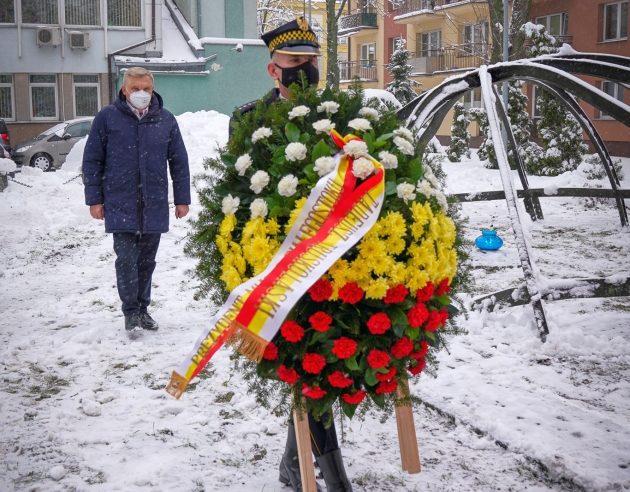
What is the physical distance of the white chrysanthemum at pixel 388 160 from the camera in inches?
106

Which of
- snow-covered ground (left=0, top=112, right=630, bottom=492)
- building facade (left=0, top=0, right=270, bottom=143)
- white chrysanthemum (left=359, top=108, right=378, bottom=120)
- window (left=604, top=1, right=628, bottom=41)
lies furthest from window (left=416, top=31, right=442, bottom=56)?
white chrysanthemum (left=359, top=108, right=378, bottom=120)

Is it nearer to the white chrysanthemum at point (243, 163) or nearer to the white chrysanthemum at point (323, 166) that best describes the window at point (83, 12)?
the white chrysanthemum at point (243, 163)

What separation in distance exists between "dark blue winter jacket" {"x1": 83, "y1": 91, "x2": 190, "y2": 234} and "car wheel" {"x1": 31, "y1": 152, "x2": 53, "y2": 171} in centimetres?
1714

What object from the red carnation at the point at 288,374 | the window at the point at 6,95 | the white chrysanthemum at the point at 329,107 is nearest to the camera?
the red carnation at the point at 288,374

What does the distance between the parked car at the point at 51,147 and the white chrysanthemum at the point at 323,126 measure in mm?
19813

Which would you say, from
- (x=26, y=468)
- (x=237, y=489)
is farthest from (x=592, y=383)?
(x=26, y=468)

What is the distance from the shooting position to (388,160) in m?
2.68

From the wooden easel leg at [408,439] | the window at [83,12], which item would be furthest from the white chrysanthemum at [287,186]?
the window at [83,12]

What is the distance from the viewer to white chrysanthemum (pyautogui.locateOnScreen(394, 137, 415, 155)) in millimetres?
2752

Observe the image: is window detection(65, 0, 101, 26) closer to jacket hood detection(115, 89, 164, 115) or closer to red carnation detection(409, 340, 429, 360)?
jacket hood detection(115, 89, 164, 115)

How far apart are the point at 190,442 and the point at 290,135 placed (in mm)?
1773

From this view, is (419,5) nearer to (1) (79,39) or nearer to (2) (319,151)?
(1) (79,39)

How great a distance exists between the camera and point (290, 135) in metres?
2.73

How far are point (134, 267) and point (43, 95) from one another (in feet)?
75.6
